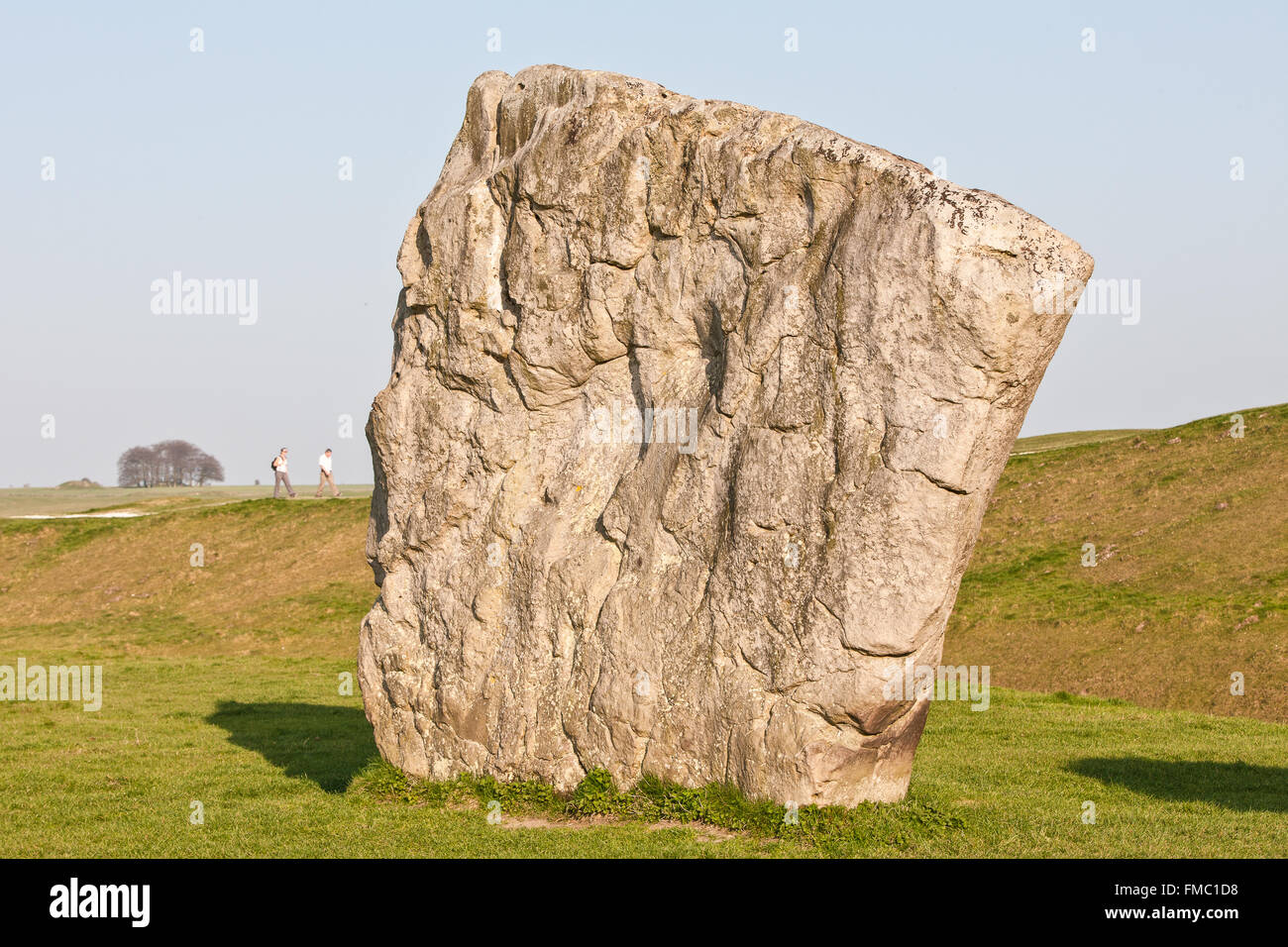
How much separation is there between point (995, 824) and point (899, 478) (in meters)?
3.47

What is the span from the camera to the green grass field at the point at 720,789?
35.8 feet

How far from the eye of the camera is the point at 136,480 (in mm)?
→ 124438

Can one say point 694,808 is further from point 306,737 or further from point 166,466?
point 166,466

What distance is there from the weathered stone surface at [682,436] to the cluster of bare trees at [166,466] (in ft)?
385

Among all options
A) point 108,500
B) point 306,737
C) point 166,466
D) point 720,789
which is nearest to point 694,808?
point 720,789

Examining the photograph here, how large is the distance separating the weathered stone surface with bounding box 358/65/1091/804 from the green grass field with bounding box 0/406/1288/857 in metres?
0.83

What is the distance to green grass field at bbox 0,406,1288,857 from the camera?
10.9 metres

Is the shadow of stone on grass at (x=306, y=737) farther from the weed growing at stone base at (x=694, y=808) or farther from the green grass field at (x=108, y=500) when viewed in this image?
the green grass field at (x=108, y=500)

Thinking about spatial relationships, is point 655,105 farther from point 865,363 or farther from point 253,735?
point 253,735

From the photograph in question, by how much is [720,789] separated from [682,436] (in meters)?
3.17

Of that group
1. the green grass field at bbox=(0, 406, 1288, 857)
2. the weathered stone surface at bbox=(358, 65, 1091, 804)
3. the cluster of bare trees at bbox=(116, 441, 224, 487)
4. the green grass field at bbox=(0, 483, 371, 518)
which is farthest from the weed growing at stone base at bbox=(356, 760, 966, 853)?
the cluster of bare trees at bbox=(116, 441, 224, 487)

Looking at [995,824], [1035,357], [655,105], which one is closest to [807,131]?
[655,105]

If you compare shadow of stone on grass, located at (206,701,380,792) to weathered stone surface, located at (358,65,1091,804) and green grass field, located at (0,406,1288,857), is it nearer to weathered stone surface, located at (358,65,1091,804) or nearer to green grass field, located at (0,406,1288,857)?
green grass field, located at (0,406,1288,857)

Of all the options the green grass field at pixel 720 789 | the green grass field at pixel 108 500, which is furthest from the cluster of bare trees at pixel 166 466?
the green grass field at pixel 720 789
